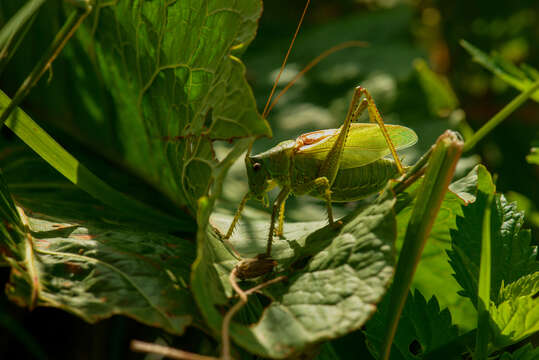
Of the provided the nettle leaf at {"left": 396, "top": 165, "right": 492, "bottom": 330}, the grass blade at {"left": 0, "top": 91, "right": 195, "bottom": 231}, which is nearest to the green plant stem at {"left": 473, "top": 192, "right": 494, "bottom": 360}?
the nettle leaf at {"left": 396, "top": 165, "right": 492, "bottom": 330}

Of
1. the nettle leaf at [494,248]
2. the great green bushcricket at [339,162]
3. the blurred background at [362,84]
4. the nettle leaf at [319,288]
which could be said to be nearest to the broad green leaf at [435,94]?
the blurred background at [362,84]

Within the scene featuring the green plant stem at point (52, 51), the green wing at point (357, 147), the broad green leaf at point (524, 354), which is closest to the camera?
the broad green leaf at point (524, 354)

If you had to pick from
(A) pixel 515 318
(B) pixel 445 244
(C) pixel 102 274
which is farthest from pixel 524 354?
(C) pixel 102 274

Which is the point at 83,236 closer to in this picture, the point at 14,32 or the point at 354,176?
the point at 14,32

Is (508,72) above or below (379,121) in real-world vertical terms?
above

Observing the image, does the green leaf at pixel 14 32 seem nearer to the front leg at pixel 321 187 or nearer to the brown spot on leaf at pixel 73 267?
the brown spot on leaf at pixel 73 267

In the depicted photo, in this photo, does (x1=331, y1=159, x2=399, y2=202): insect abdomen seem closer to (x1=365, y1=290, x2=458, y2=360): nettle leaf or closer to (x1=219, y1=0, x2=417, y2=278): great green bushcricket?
(x1=219, y1=0, x2=417, y2=278): great green bushcricket

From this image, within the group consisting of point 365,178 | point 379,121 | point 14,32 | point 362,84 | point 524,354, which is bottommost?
point 524,354
